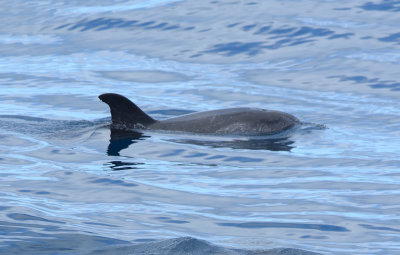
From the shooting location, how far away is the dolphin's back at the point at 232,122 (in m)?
14.9

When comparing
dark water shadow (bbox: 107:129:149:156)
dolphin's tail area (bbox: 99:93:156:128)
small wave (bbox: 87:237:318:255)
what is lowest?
small wave (bbox: 87:237:318:255)

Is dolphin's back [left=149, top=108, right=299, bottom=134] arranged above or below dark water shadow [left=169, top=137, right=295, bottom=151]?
above

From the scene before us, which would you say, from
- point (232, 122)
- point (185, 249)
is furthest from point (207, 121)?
point (185, 249)

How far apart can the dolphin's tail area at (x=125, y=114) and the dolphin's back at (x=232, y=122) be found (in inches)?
8.1

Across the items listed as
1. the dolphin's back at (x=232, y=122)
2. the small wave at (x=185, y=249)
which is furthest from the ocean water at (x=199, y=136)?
the dolphin's back at (x=232, y=122)

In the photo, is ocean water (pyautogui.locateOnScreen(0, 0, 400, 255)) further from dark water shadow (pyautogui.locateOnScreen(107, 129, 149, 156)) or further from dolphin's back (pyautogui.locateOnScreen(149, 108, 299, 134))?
dolphin's back (pyautogui.locateOnScreen(149, 108, 299, 134))

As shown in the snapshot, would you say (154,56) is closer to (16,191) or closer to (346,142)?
(346,142)

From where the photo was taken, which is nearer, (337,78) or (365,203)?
(365,203)

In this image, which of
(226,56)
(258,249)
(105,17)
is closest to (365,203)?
(258,249)

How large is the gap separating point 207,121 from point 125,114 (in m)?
1.48

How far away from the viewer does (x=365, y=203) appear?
10.4m

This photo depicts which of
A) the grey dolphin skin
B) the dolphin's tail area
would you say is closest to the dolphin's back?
the grey dolphin skin

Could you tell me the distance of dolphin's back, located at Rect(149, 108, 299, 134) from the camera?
1487 centimetres

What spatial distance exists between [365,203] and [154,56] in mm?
13853
